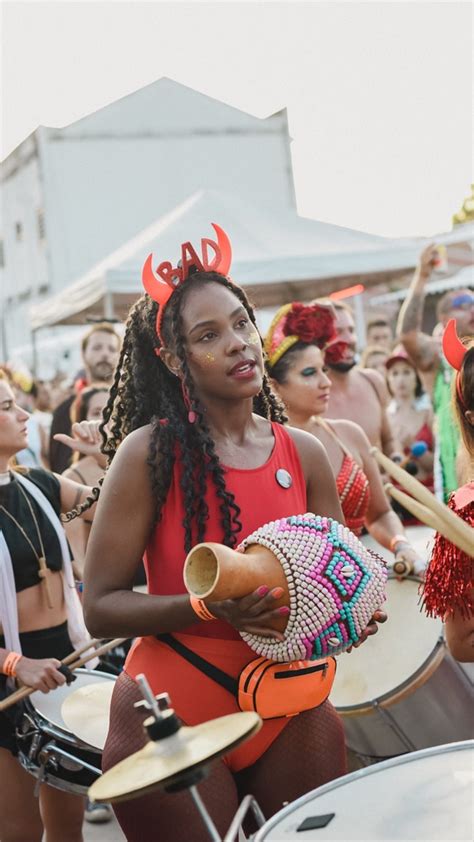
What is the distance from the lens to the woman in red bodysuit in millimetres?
2354

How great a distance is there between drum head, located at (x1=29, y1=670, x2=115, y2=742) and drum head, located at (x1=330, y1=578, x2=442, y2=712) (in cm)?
96

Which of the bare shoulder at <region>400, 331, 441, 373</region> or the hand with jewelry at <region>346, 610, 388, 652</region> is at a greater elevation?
the bare shoulder at <region>400, 331, 441, 373</region>

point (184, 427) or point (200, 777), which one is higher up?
point (184, 427)

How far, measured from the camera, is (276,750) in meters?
2.43

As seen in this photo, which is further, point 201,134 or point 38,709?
point 201,134

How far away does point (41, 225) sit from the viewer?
3181 centimetres

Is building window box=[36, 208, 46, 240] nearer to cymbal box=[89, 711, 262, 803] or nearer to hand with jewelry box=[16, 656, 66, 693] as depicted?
hand with jewelry box=[16, 656, 66, 693]

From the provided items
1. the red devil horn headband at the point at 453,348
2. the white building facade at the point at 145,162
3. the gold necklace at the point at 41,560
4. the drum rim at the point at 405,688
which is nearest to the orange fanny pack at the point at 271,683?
the red devil horn headband at the point at 453,348

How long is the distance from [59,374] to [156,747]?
56.5 ft

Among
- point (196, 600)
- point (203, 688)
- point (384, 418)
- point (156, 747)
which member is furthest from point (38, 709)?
point (384, 418)

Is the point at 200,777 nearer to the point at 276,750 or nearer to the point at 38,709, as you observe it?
the point at 276,750

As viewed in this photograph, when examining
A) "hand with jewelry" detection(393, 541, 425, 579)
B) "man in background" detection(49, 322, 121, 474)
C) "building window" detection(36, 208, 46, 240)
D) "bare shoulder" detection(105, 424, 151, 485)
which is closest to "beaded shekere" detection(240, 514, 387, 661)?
"bare shoulder" detection(105, 424, 151, 485)

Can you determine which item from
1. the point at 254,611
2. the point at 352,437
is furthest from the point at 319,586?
the point at 352,437

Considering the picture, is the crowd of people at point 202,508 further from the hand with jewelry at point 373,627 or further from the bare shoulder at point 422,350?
the bare shoulder at point 422,350
